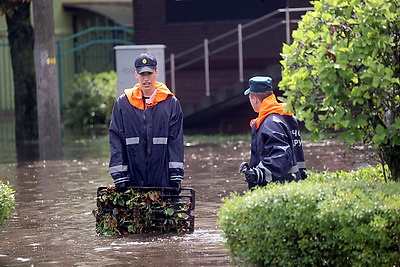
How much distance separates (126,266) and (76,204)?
390 cm

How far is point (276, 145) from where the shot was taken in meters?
7.97

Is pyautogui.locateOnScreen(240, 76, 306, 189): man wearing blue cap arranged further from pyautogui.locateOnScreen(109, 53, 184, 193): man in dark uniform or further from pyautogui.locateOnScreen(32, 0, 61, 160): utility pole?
pyautogui.locateOnScreen(32, 0, 61, 160): utility pole

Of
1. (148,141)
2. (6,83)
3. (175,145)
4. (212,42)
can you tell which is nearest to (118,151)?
(148,141)

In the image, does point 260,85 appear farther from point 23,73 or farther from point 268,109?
point 23,73

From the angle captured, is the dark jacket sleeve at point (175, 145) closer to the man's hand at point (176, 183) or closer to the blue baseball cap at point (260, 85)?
the man's hand at point (176, 183)

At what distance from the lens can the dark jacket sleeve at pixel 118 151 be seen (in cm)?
883

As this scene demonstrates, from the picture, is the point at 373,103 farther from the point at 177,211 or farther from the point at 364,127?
the point at 177,211

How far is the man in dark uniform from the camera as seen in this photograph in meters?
8.97

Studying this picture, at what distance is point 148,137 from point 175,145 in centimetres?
26

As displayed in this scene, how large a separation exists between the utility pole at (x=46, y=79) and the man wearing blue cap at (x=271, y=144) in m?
9.35

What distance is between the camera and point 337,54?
21.7ft

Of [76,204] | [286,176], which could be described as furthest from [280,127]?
[76,204]

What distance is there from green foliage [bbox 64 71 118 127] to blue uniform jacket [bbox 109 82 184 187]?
49.2 ft

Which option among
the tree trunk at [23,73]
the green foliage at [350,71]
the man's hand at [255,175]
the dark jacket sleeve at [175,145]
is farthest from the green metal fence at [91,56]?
the green foliage at [350,71]
